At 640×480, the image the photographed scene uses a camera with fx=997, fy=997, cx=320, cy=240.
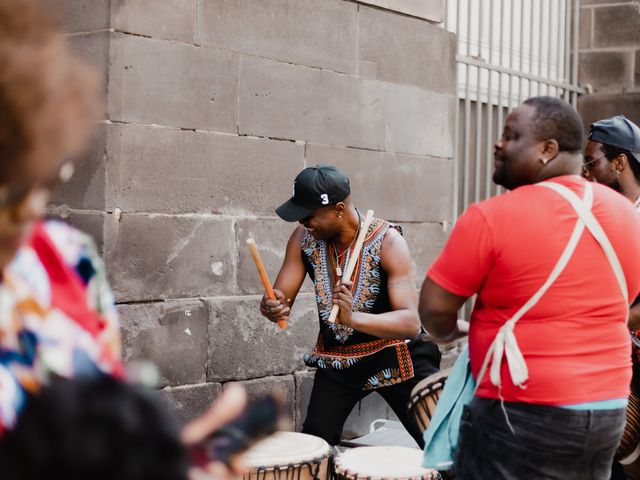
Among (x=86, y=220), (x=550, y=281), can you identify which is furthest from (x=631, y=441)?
(x=86, y=220)

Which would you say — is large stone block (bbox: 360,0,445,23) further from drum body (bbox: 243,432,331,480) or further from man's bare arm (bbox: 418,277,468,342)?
man's bare arm (bbox: 418,277,468,342)

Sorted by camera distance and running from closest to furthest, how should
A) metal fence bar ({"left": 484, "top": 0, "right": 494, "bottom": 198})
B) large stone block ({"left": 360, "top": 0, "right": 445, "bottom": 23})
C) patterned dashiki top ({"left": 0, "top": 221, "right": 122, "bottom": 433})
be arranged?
patterned dashiki top ({"left": 0, "top": 221, "right": 122, "bottom": 433}), large stone block ({"left": 360, "top": 0, "right": 445, "bottom": 23}), metal fence bar ({"left": 484, "top": 0, "right": 494, "bottom": 198})

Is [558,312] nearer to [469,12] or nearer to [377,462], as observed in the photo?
[377,462]

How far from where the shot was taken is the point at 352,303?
4738 millimetres

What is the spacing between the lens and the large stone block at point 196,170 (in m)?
5.20

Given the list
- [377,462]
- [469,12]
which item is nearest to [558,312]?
[377,462]

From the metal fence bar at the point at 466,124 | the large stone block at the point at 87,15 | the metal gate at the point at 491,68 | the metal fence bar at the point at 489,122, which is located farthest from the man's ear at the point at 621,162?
the metal fence bar at the point at 489,122

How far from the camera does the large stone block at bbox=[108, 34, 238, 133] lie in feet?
16.9

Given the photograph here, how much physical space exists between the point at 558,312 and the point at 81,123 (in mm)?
2034

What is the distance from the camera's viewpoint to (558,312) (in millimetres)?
3037

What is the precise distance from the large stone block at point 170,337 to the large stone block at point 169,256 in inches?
2.7

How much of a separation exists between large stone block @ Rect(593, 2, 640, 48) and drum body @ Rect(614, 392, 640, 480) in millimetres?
5474

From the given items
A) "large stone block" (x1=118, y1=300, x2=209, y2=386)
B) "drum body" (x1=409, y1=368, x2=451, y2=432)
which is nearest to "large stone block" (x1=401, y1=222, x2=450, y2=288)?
"large stone block" (x1=118, y1=300, x2=209, y2=386)

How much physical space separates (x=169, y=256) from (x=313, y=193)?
106cm
